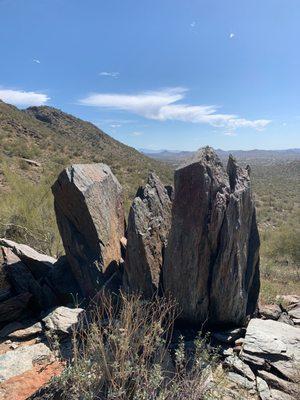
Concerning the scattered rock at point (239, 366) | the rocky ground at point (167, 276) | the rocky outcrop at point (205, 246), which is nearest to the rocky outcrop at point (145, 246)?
the rocky ground at point (167, 276)

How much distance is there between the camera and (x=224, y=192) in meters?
6.83

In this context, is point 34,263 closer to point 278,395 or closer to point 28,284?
point 28,284

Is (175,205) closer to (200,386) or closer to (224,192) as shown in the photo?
(224,192)

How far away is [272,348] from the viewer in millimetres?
6445

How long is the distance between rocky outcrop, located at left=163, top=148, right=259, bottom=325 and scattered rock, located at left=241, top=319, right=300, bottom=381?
0.54 metres

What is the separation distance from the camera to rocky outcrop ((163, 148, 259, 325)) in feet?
21.9

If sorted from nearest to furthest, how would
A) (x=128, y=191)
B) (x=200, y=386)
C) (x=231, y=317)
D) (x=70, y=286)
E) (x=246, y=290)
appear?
(x=200, y=386) → (x=231, y=317) → (x=246, y=290) → (x=70, y=286) → (x=128, y=191)

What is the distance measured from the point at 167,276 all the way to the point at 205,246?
89 cm

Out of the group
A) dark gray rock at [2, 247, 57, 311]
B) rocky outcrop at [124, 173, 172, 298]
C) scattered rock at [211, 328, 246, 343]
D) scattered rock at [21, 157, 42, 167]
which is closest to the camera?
scattered rock at [211, 328, 246, 343]

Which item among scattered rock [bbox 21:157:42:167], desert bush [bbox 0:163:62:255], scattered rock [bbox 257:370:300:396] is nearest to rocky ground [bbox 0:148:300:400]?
scattered rock [bbox 257:370:300:396]

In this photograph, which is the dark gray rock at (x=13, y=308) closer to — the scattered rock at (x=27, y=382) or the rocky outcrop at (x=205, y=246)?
the scattered rock at (x=27, y=382)

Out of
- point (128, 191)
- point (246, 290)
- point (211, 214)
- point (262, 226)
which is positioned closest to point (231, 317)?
point (246, 290)

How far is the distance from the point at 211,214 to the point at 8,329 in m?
4.28

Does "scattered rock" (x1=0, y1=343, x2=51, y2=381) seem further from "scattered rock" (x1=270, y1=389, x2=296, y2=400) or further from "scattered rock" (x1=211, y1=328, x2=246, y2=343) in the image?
"scattered rock" (x1=270, y1=389, x2=296, y2=400)
